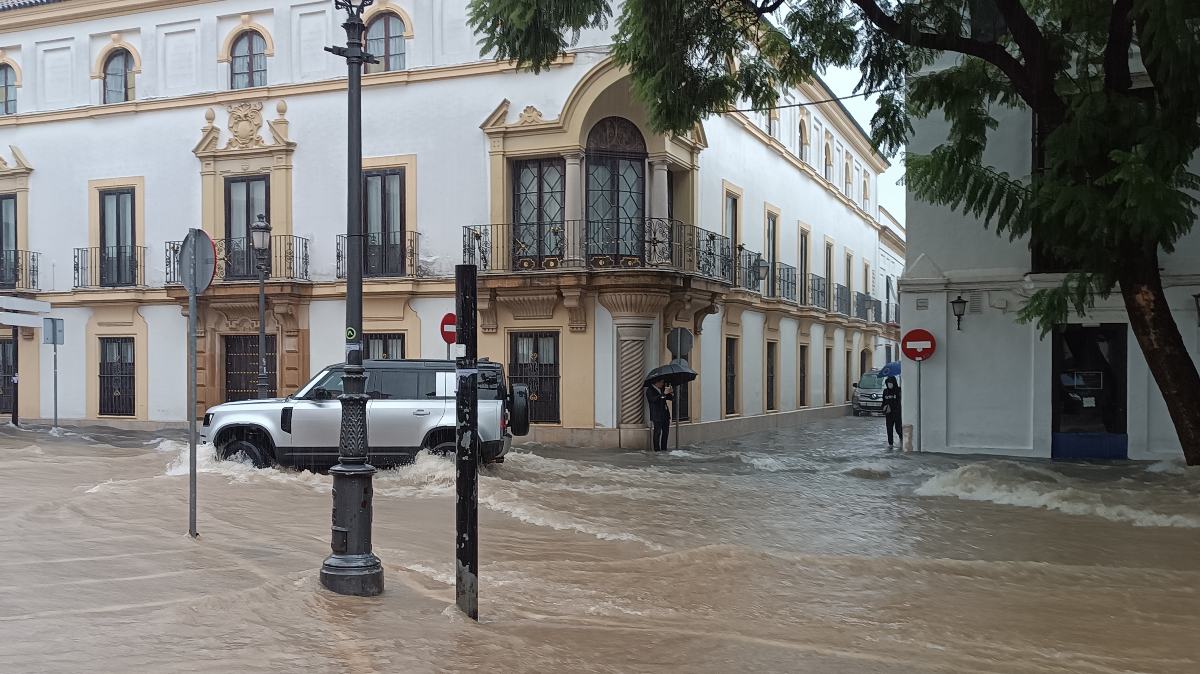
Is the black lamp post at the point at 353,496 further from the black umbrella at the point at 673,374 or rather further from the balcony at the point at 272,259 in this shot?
the balcony at the point at 272,259

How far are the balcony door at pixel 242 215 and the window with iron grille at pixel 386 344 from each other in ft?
10.5

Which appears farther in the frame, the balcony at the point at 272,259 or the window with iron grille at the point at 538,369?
the balcony at the point at 272,259

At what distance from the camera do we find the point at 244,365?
81.1 feet

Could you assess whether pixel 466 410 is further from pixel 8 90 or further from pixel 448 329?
pixel 8 90

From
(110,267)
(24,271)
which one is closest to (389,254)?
(110,267)

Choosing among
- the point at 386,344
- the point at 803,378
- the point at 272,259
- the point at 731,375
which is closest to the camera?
the point at 386,344

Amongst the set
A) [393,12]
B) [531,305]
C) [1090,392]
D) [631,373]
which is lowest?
[1090,392]

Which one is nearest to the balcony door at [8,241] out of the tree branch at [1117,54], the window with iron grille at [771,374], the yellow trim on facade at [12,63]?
the yellow trim on facade at [12,63]

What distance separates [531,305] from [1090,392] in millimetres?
10722

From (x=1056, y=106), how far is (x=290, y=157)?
17012mm

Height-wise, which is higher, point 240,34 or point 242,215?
point 240,34

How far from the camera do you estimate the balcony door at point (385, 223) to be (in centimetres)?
2330

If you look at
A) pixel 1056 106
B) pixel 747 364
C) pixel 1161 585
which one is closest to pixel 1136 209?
pixel 1056 106

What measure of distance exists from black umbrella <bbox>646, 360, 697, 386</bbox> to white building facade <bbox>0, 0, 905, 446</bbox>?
1203 mm
